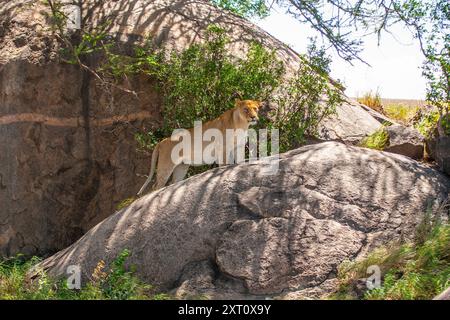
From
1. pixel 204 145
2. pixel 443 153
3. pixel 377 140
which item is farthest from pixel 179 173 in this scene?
pixel 443 153

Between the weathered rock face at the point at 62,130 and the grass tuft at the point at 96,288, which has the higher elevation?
the weathered rock face at the point at 62,130

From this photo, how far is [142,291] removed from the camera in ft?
26.5

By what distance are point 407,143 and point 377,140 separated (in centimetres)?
50

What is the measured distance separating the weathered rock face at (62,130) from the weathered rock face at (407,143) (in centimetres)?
118

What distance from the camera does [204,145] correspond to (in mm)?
10758

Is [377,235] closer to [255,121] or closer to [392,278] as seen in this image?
[392,278]

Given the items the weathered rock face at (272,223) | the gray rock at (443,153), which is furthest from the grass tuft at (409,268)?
the gray rock at (443,153)

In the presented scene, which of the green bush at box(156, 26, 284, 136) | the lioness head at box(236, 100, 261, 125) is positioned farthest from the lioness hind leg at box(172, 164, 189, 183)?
the lioness head at box(236, 100, 261, 125)

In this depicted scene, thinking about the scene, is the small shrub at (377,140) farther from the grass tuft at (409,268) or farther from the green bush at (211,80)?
the grass tuft at (409,268)

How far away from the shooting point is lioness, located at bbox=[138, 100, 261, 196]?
10234 mm

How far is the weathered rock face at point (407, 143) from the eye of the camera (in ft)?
36.0

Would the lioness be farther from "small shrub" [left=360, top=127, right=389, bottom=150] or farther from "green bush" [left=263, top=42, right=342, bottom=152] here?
"small shrub" [left=360, top=127, right=389, bottom=150]

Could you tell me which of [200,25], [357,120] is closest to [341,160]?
[357,120]
